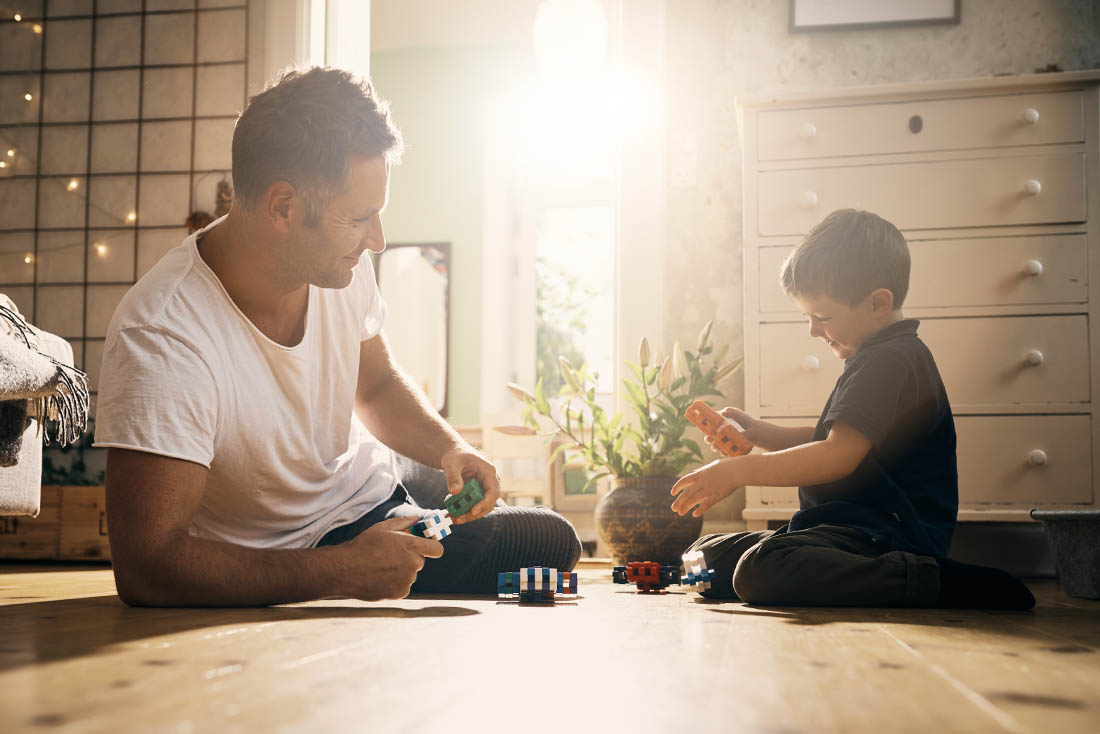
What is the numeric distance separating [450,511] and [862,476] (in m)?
0.73

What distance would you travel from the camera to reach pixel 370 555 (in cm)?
122

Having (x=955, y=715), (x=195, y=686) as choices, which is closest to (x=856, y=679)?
(x=955, y=715)

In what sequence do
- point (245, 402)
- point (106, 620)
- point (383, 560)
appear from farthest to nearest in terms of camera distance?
point (245, 402), point (383, 560), point (106, 620)

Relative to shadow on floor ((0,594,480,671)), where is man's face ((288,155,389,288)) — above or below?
above

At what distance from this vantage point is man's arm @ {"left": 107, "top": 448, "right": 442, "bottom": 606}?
115cm

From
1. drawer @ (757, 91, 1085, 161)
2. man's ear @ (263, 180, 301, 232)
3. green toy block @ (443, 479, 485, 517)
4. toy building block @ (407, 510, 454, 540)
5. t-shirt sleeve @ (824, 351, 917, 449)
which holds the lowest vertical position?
toy building block @ (407, 510, 454, 540)

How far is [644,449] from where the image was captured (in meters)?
2.69

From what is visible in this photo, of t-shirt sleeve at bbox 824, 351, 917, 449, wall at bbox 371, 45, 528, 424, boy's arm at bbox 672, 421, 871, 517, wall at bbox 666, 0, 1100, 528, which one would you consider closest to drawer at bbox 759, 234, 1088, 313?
wall at bbox 666, 0, 1100, 528

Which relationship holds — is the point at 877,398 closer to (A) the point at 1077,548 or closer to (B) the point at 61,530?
(A) the point at 1077,548

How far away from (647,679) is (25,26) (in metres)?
3.98

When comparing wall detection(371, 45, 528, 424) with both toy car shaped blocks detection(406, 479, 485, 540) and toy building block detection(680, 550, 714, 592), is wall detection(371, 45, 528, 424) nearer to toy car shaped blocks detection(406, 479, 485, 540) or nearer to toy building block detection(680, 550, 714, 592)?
toy building block detection(680, 550, 714, 592)

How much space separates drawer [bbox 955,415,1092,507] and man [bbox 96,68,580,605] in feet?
4.26

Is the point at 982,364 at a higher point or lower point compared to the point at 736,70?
lower

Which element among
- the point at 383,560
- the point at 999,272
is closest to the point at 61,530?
the point at 383,560
